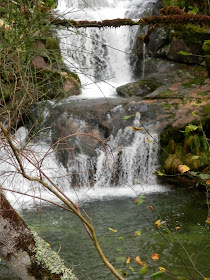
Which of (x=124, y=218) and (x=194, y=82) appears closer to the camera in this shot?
(x=124, y=218)

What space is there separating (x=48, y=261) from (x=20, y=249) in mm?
278

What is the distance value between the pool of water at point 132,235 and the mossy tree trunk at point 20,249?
160 cm

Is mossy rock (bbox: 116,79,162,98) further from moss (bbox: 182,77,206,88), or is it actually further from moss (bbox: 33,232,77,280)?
moss (bbox: 33,232,77,280)

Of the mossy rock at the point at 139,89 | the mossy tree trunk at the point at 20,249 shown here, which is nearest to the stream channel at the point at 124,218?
the mossy tree trunk at the point at 20,249

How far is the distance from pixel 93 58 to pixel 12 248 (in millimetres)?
12225

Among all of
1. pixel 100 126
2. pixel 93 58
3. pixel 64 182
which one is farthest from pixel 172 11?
pixel 93 58

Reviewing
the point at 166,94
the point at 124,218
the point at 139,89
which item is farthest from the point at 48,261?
the point at 139,89

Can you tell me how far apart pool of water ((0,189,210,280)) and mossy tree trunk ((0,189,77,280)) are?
5.23 feet

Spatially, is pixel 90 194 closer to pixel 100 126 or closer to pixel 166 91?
pixel 100 126

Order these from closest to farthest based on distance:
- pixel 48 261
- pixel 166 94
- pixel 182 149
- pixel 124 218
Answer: pixel 48 261 < pixel 124 218 < pixel 182 149 < pixel 166 94

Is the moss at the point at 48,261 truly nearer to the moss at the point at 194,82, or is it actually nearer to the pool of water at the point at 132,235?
the pool of water at the point at 132,235

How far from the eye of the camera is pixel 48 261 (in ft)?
10.1

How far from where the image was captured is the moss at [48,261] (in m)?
2.99

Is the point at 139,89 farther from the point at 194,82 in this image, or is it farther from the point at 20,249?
Result: the point at 20,249
